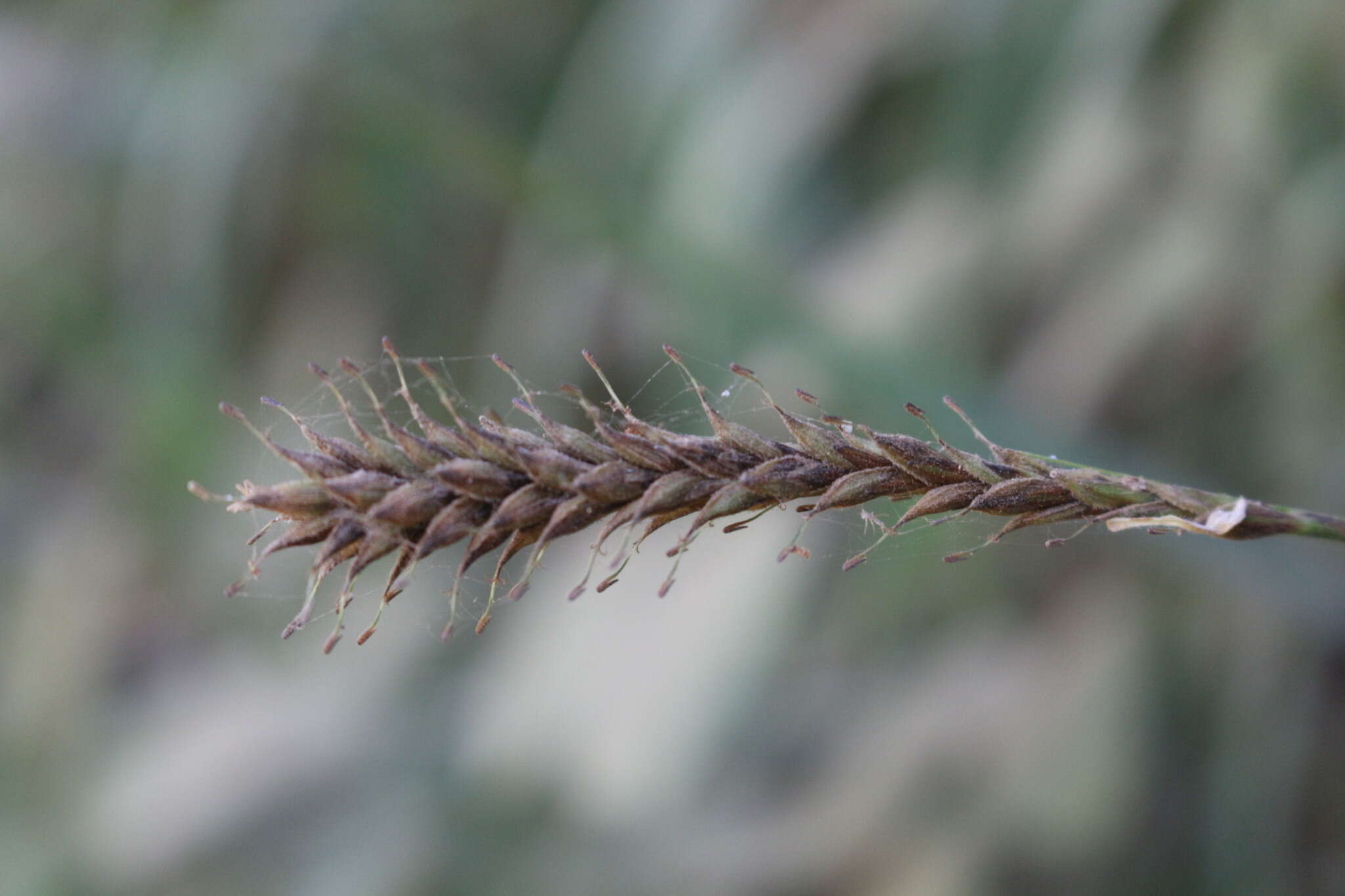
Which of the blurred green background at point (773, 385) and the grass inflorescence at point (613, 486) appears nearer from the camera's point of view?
the grass inflorescence at point (613, 486)

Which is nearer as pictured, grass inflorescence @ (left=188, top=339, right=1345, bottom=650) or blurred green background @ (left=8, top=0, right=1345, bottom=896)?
grass inflorescence @ (left=188, top=339, right=1345, bottom=650)

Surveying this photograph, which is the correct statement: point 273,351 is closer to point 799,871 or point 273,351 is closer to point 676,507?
point 799,871

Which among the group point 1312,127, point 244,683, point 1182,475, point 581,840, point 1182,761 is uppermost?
point 244,683

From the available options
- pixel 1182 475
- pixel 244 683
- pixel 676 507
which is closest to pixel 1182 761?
pixel 1182 475
